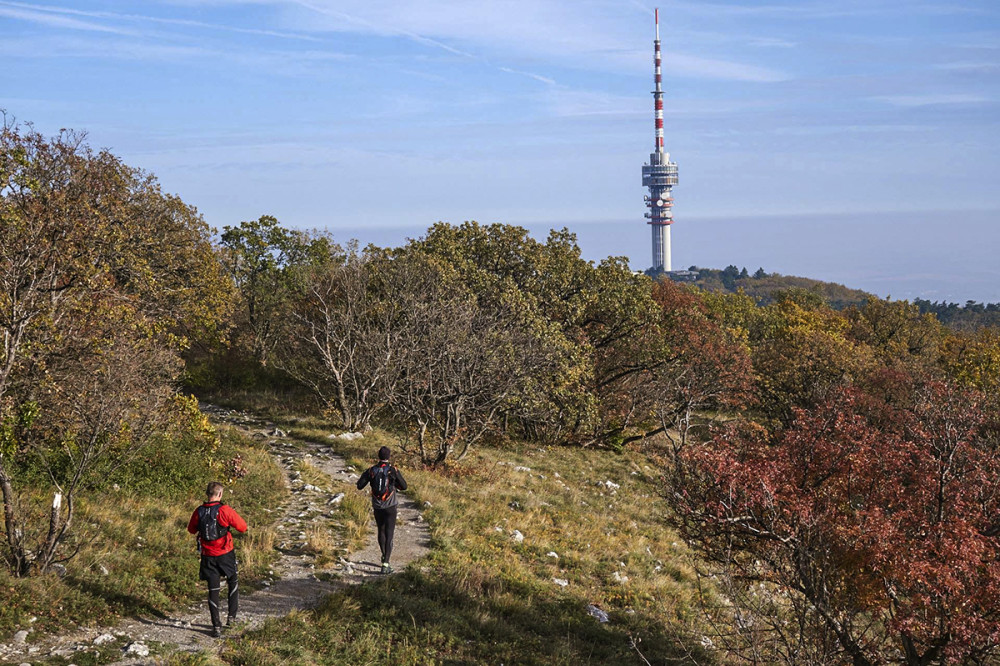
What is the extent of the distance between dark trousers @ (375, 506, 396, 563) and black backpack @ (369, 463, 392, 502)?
0.31 meters

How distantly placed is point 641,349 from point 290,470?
22.0 metres

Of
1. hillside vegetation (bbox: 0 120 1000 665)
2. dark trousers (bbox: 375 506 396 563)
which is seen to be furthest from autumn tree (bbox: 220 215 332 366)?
dark trousers (bbox: 375 506 396 563)

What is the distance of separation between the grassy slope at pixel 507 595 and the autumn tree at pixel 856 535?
191cm

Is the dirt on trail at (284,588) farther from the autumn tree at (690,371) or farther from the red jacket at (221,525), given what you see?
the autumn tree at (690,371)

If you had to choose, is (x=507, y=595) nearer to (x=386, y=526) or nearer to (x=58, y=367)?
(x=386, y=526)

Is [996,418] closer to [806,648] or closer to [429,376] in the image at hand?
[429,376]

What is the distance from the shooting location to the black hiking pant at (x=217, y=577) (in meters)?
10.1

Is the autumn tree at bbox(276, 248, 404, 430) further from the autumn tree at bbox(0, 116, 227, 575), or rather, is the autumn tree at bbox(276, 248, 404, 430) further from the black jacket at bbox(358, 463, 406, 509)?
the black jacket at bbox(358, 463, 406, 509)

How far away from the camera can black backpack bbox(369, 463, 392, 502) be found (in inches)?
511


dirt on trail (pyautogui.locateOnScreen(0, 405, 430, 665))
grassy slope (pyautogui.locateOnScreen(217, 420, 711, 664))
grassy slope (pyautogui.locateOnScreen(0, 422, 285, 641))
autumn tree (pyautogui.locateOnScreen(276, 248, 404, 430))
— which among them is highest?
autumn tree (pyautogui.locateOnScreen(276, 248, 404, 430))

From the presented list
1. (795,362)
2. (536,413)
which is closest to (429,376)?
(536,413)

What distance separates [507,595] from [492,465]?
Answer: 13170mm

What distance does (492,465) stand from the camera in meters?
26.4

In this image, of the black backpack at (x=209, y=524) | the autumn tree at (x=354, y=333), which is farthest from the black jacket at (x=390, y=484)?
the autumn tree at (x=354, y=333)
